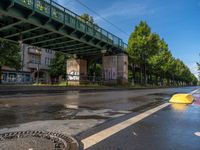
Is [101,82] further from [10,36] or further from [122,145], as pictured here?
[122,145]

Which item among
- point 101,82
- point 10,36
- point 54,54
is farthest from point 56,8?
Result: point 54,54

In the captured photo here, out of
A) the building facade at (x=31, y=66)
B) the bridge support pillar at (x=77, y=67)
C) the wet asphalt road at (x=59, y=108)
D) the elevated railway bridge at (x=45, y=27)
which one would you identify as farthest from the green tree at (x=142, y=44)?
the wet asphalt road at (x=59, y=108)

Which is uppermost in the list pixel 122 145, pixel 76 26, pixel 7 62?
pixel 76 26

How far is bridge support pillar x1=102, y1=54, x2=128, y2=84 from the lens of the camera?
151 feet

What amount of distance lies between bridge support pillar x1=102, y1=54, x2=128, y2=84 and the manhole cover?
41008 millimetres

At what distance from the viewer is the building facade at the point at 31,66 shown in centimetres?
6338

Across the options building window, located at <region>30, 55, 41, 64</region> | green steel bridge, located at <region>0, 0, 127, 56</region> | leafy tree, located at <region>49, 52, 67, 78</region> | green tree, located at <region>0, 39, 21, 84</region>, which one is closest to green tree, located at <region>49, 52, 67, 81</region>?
leafy tree, located at <region>49, 52, 67, 78</region>

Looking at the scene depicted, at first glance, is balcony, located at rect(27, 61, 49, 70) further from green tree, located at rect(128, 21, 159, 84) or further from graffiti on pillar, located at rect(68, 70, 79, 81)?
green tree, located at rect(128, 21, 159, 84)

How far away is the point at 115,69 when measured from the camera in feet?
151

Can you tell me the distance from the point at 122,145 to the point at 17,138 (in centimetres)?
184

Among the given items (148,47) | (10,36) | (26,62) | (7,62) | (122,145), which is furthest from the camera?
(26,62)

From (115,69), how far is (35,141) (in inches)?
1664

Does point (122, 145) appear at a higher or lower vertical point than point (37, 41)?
lower

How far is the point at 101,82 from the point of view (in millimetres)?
44281
